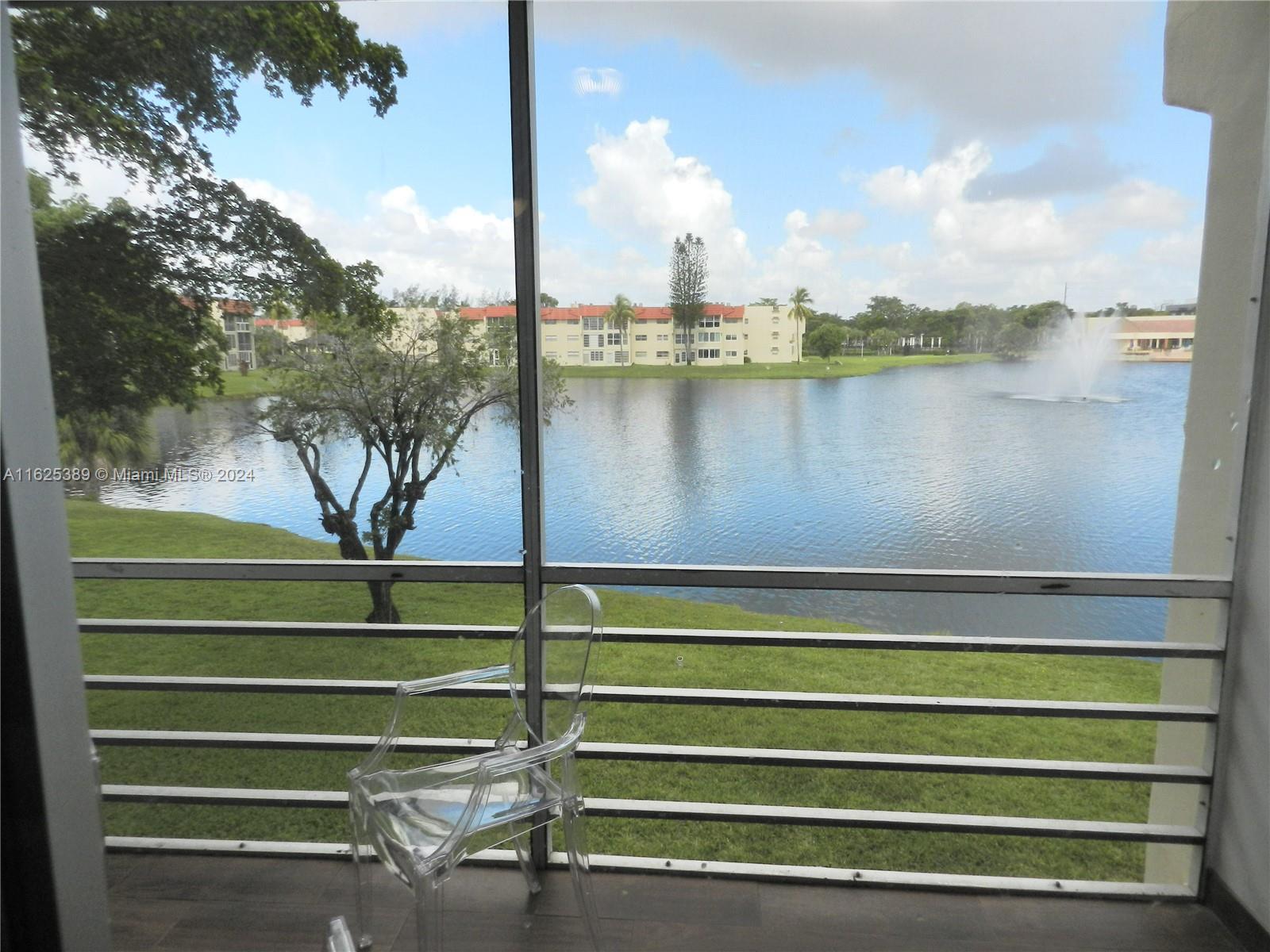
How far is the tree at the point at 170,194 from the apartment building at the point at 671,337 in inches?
23.8

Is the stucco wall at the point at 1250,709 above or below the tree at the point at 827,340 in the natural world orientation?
below

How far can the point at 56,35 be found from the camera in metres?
1.86

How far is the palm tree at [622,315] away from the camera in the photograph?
221 cm

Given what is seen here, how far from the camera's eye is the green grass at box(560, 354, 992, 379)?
215cm

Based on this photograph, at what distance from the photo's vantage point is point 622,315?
2.23 metres

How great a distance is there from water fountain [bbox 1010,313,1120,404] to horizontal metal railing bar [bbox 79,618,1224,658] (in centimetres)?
67

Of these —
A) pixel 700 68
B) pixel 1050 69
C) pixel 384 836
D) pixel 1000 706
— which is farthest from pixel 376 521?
pixel 1050 69

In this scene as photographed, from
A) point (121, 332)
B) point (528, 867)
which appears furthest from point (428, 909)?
point (121, 332)

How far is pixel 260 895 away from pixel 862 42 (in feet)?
9.35

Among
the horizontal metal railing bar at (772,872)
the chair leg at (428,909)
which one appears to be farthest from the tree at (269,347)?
the chair leg at (428,909)

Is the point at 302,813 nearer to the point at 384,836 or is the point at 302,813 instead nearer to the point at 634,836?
the point at 384,836

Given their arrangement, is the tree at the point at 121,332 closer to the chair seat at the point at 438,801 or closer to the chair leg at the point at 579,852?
the chair seat at the point at 438,801

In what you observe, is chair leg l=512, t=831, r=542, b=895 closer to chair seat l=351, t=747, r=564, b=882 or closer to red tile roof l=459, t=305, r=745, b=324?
chair seat l=351, t=747, r=564, b=882

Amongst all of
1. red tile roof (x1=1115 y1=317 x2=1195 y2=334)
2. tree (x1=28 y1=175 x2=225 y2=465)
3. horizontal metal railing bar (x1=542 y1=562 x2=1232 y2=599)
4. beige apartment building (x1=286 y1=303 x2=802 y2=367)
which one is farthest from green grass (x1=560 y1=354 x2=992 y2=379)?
tree (x1=28 y1=175 x2=225 y2=465)
